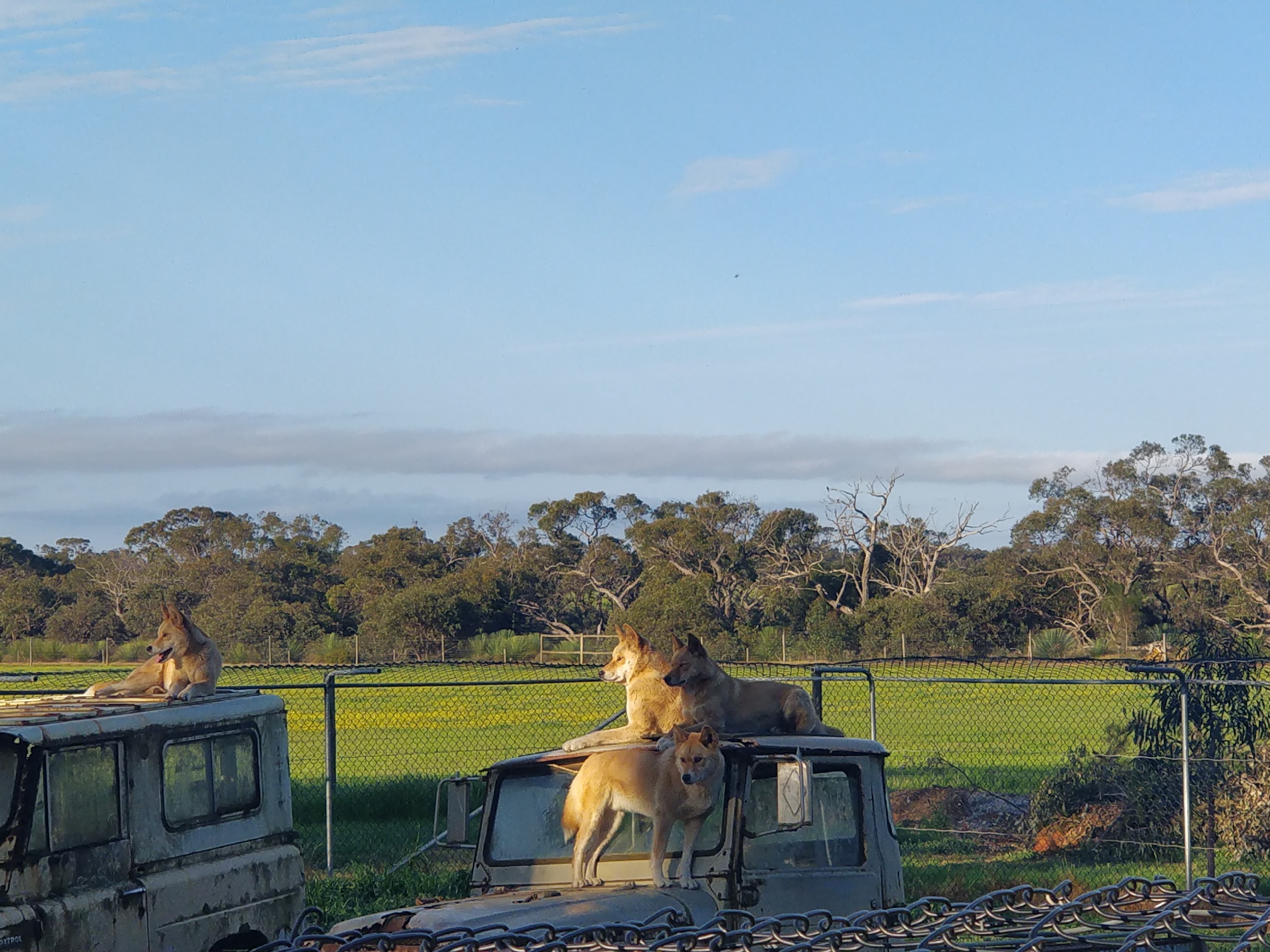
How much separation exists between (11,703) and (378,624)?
40.8 m

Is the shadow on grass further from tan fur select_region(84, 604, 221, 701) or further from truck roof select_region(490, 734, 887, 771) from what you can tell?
truck roof select_region(490, 734, 887, 771)

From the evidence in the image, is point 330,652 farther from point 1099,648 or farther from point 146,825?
point 146,825

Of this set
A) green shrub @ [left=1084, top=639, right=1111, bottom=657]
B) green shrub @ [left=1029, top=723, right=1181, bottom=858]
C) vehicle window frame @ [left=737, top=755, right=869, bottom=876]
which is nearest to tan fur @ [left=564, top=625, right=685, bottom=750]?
vehicle window frame @ [left=737, top=755, right=869, bottom=876]

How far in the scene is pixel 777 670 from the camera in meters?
24.9

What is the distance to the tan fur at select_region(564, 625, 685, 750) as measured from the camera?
676 cm

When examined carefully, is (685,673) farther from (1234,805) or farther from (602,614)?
(602,614)

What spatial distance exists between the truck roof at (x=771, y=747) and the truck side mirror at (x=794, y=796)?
0.36m

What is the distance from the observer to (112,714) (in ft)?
22.1

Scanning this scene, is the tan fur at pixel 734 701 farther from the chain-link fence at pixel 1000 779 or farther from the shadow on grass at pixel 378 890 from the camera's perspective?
the shadow on grass at pixel 378 890

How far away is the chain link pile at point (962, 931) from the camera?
10.8 feet

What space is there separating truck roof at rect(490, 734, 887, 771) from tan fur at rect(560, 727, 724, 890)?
156 millimetres

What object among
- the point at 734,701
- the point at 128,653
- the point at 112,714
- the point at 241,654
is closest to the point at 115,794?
the point at 112,714

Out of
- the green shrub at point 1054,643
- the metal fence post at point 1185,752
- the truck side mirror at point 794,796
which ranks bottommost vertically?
the green shrub at point 1054,643

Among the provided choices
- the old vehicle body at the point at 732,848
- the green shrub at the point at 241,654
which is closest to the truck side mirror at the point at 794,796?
the old vehicle body at the point at 732,848
